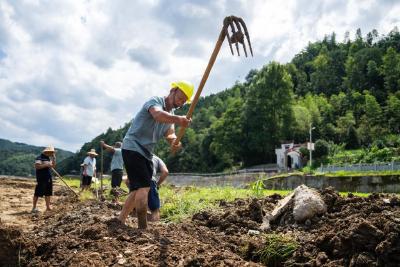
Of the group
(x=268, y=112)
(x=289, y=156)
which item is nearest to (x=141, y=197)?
(x=289, y=156)

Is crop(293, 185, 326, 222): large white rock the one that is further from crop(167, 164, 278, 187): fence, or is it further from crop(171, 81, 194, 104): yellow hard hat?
crop(167, 164, 278, 187): fence

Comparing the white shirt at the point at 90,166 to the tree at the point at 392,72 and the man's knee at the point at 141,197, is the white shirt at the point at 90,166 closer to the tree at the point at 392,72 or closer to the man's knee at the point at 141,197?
the man's knee at the point at 141,197

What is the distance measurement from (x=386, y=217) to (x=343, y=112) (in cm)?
7901

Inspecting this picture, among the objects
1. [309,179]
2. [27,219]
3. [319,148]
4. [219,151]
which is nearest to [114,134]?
[219,151]

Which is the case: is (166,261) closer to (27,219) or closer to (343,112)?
(27,219)

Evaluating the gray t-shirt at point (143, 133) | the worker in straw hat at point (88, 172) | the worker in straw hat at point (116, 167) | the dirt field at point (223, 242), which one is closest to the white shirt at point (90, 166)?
the worker in straw hat at point (88, 172)

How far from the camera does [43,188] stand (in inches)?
397

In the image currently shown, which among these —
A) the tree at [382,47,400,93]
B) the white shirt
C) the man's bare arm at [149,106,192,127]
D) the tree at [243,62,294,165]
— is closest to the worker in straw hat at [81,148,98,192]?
the white shirt

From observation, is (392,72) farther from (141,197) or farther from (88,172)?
(141,197)

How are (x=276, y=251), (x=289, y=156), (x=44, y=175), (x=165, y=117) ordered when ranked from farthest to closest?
(x=289, y=156) → (x=44, y=175) → (x=165, y=117) → (x=276, y=251)

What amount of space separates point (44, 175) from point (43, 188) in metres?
0.34

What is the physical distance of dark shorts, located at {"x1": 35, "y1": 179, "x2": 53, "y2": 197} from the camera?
1003cm

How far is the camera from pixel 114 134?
403 feet

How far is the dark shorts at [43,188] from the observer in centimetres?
1003
